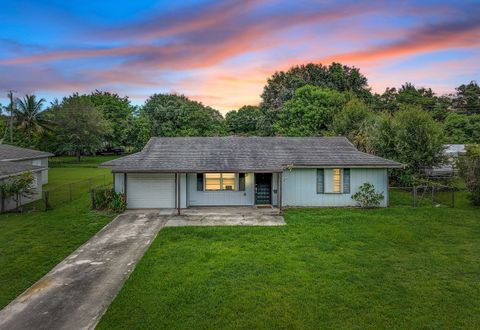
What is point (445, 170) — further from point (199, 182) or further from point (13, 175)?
point (13, 175)

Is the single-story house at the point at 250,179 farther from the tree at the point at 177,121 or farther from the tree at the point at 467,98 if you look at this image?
the tree at the point at 467,98

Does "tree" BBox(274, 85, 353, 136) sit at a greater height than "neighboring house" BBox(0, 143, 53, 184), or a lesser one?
greater

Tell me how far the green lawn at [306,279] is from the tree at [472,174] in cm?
476

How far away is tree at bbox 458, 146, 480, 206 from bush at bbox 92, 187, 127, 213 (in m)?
18.3

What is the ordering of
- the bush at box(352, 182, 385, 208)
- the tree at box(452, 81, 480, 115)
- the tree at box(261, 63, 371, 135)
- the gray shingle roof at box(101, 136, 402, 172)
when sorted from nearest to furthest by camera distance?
the gray shingle roof at box(101, 136, 402, 172) → the bush at box(352, 182, 385, 208) → the tree at box(261, 63, 371, 135) → the tree at box(452, 81, 480, 115)

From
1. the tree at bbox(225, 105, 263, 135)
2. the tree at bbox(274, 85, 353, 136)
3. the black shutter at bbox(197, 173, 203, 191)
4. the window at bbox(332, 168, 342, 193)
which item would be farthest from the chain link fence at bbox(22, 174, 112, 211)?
the tree at bbox(225, 105, 263, 135)

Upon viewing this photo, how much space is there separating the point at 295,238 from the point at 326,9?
1286 cm

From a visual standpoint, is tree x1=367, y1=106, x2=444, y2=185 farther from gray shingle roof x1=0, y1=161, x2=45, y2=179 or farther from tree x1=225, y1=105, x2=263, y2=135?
tree x1=225, y1=105, x2=263, y2=135

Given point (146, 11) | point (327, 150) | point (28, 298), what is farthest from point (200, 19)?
point (28, 298)

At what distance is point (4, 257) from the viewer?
9070 mm

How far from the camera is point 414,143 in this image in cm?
2108

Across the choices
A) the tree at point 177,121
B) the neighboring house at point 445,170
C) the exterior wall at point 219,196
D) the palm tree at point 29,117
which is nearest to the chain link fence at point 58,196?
the exterior wall at point 219,196

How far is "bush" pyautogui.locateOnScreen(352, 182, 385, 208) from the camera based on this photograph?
15945 millimetres

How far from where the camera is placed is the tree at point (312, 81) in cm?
4966
